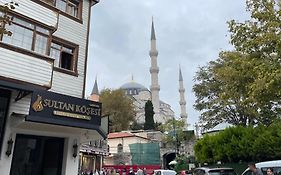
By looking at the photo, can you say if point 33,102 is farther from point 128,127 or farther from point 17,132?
point 128,127

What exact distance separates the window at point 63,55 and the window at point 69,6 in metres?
1.74

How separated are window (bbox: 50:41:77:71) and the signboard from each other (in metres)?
2.27

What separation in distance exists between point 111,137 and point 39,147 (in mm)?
37559

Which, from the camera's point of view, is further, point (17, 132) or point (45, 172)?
point (45, 172)

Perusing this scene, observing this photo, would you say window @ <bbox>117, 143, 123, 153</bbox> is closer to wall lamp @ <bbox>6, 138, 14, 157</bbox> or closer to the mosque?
the mosque

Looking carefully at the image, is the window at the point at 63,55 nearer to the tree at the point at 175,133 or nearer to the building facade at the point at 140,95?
the tree at the point at 175,133

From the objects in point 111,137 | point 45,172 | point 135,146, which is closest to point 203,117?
point 135,146

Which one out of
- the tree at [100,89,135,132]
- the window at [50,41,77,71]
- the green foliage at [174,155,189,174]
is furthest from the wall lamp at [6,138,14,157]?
the tree at [100,89,135,132]

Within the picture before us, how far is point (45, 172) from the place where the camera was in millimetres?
11891

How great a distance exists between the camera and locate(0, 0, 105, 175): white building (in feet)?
33.7

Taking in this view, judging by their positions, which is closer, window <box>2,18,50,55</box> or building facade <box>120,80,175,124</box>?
window <box>2,18,50,55</box>

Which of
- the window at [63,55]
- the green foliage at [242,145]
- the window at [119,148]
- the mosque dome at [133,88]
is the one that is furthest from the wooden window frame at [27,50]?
the mosque dome at [133,88]

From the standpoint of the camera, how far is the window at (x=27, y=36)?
10596 millimetres

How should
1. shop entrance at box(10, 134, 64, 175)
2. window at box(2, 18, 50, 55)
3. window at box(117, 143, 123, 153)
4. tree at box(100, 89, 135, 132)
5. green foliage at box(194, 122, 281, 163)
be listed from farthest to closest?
tree at box(100, 89, 135, 132) < window at box(117, 143, 123, 153) < green foliage at box(194, 122, 281, 163) < shop entrance at box(10, 134, 64, 175) < window at box(2, 18, 50, 55)
